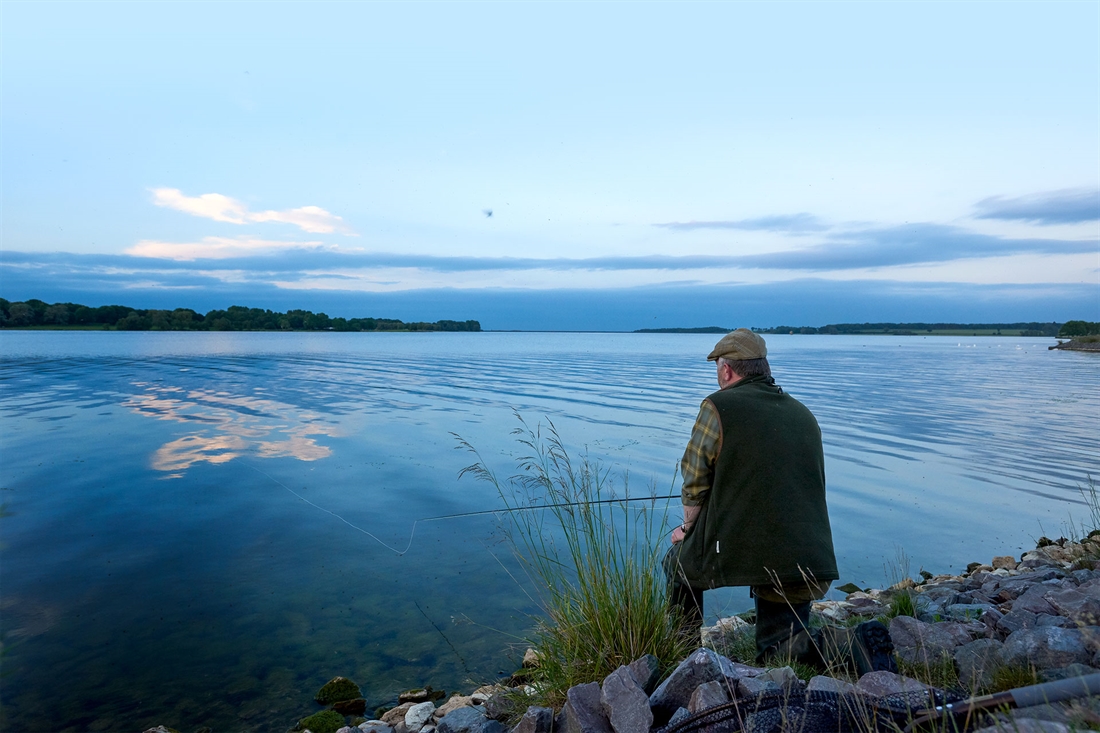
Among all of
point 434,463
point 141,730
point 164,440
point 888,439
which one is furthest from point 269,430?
point 888,439

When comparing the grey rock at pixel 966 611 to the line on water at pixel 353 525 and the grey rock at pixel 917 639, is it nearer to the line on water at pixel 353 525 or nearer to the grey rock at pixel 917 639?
the grey rock at pixel 917 639

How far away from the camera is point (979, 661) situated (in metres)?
3.87

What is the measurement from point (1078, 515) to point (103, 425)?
68.3 feet

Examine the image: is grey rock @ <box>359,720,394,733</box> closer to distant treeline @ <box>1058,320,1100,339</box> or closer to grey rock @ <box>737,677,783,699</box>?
grey rock @ <box>737,677,783,699</box>

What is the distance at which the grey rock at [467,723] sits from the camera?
4.18 meters

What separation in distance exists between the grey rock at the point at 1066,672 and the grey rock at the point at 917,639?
0.68m

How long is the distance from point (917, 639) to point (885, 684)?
1.47 m

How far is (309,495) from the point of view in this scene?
1133cm

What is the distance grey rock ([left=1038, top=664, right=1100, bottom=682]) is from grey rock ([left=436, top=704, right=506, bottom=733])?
2.95 metres

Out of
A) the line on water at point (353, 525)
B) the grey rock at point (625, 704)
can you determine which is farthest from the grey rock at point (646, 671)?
the line on water at point (353, 525)

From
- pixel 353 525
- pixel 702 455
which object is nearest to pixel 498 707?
pixel 702 455

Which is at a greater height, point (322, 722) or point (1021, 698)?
point (1021, 698)

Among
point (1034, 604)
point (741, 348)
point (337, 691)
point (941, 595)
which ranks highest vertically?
point (741, 348)

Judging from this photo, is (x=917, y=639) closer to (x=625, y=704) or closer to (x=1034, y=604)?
(x=1034, y=604)
